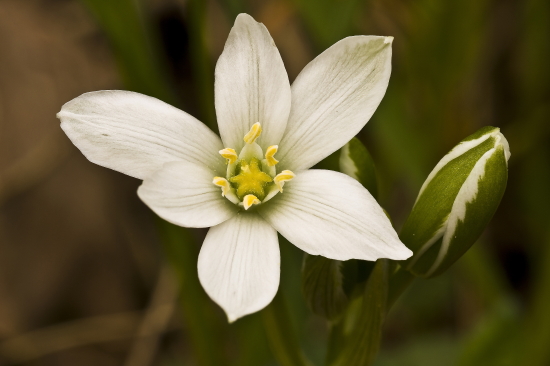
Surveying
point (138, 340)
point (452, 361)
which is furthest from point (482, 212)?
point (138, 340)

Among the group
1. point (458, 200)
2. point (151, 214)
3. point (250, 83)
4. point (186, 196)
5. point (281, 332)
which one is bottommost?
point (151, 214)

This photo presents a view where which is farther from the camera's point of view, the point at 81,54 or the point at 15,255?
the point at 81,54

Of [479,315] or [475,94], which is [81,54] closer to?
[475,94]

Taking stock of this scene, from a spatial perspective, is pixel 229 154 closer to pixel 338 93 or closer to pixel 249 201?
pixel 249 201

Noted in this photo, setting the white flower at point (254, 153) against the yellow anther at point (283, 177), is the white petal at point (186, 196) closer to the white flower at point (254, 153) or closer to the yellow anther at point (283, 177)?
the white flower at point (254, 153)

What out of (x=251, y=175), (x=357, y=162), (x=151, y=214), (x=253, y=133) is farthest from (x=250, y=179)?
(x=151, y=214)

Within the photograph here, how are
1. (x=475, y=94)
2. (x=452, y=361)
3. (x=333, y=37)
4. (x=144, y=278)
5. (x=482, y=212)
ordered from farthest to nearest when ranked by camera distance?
(x=475, y=94), (x=144, y=278), (x=452, y=361), (x=333, y=37), (x=482, y=212)

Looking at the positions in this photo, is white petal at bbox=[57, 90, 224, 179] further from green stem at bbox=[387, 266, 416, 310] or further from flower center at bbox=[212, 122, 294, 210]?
green stem at bbox=[387, 266, 416, 310]

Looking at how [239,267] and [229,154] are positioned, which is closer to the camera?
[239,267]
